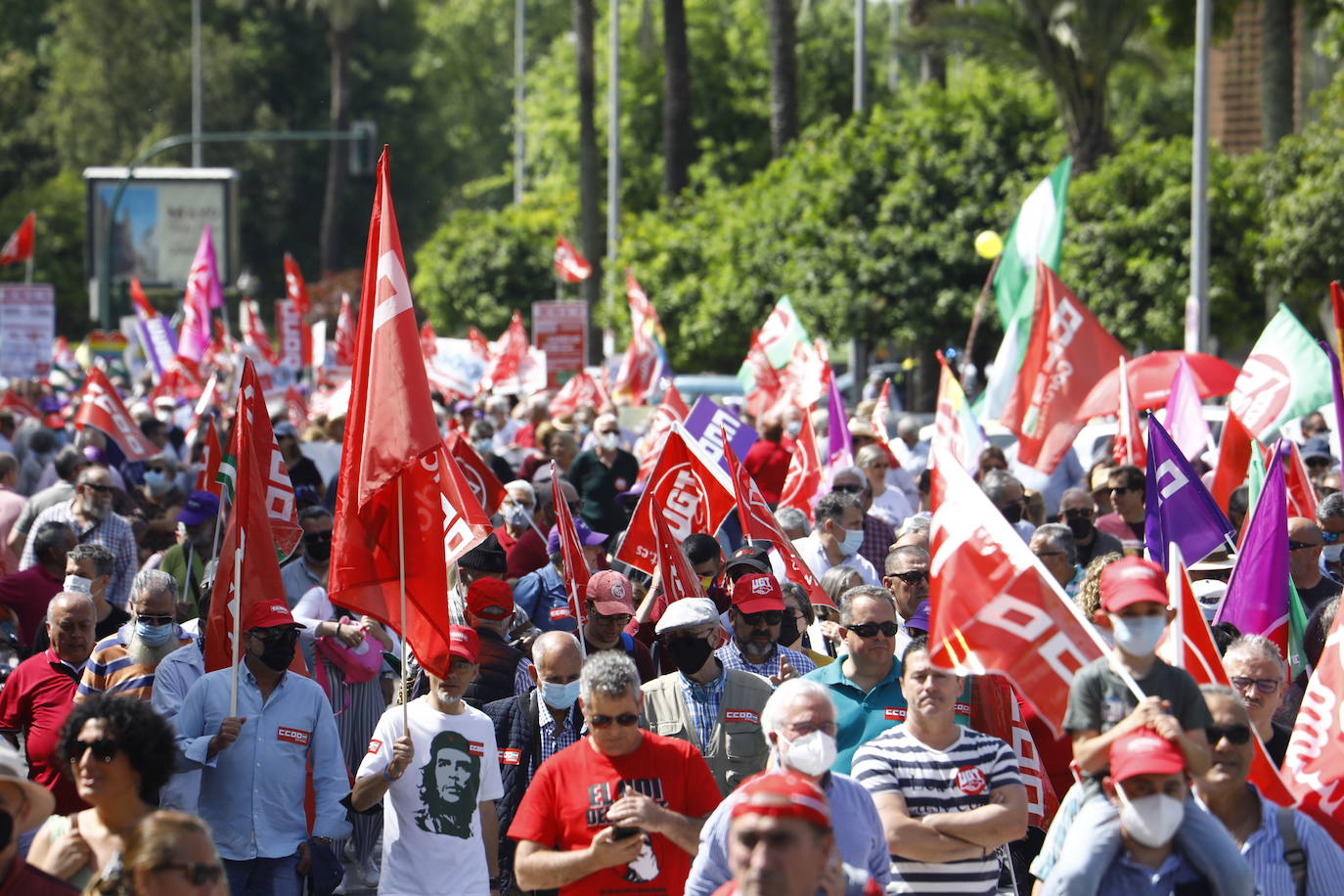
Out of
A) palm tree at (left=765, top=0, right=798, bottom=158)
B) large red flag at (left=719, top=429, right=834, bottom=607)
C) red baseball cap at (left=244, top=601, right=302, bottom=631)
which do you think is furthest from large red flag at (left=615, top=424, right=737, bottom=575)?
palm tree at (left=765, top=0, right=798, bottom=158)

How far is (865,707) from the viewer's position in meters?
6.03

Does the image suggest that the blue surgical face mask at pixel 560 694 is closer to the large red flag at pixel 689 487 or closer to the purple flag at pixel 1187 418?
the large red flag at pixel 689 487

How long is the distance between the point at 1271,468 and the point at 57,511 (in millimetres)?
6205

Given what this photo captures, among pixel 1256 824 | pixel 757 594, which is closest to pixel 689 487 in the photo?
pixel 757 594

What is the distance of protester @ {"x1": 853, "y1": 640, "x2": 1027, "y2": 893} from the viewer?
5.21 meters

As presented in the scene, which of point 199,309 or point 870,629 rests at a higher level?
point 199,309

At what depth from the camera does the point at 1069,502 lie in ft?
32.4

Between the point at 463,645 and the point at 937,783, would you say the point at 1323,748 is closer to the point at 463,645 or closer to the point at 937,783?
the point at 937,783

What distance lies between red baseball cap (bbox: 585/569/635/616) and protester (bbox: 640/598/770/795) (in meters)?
0.73

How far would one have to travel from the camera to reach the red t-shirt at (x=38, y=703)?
6547mm

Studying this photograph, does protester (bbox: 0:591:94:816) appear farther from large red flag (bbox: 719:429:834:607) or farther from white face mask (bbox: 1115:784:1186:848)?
white face mask (bbox: 1115:784:1186:848)

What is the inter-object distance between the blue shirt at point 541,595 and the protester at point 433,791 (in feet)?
7.95

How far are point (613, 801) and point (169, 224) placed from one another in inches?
1566

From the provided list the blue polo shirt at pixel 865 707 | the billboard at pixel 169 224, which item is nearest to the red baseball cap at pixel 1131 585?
the blue polo shirt at pixel 865 707
